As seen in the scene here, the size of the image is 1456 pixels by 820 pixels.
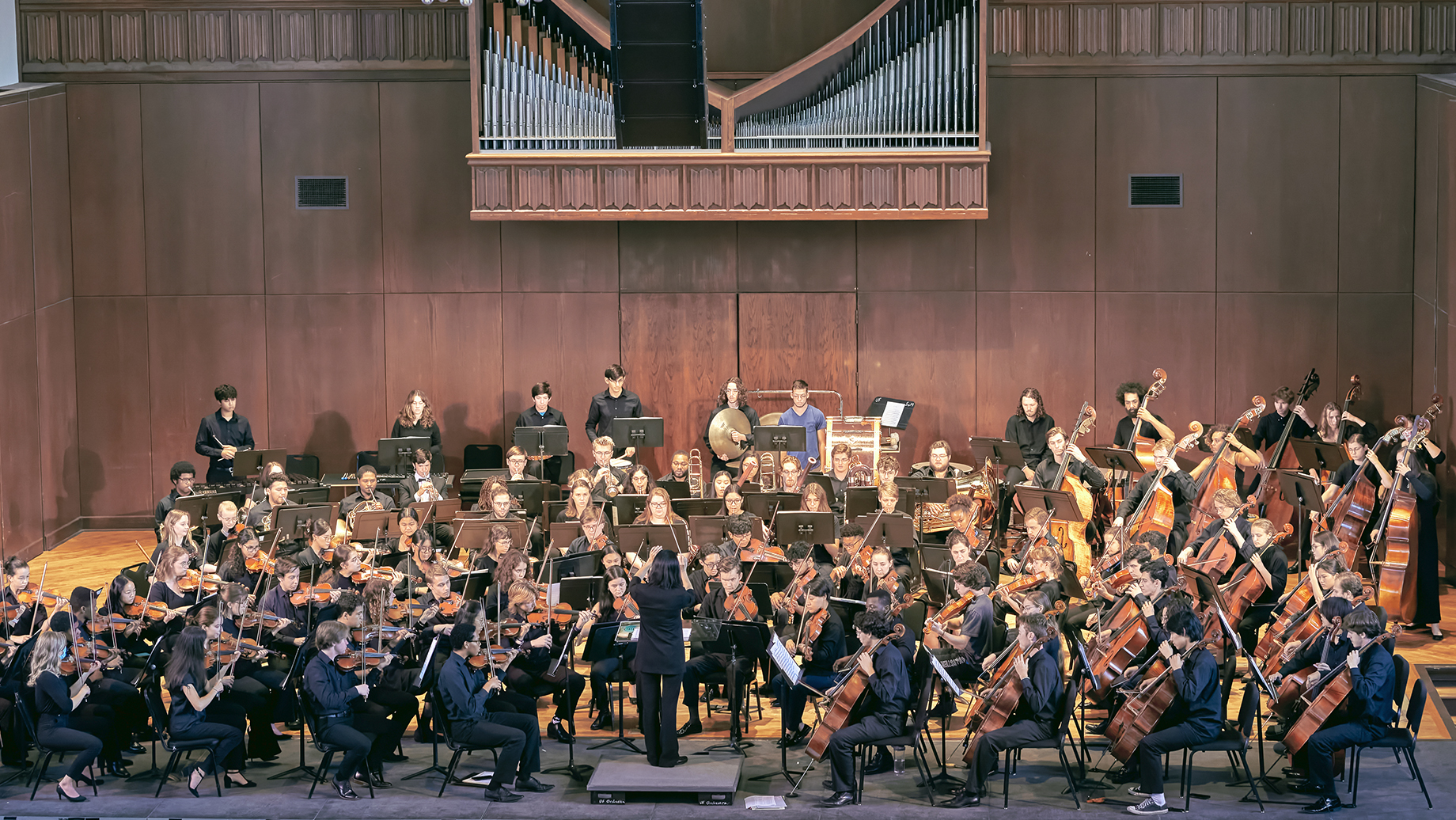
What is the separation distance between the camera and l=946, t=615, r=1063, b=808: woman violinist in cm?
808

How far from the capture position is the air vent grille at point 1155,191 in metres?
13.9

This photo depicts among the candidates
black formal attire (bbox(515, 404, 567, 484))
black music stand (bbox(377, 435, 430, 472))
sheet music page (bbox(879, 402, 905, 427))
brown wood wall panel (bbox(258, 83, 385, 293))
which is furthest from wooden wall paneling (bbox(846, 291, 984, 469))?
brown wood wall panel (bbox(258, 83, 385, 293))

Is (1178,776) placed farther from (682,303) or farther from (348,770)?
(682,303)

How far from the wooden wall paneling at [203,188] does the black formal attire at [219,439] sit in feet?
5.62

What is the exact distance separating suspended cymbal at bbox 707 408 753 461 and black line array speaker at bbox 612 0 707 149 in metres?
2.24

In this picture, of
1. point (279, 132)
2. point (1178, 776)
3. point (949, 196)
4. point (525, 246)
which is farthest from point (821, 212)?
point (1178, 776)

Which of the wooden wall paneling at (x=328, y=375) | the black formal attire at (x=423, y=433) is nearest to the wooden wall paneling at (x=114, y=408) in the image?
the wooden wall paneling at (x=328, y=375)

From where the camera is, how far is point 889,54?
42.4 ft

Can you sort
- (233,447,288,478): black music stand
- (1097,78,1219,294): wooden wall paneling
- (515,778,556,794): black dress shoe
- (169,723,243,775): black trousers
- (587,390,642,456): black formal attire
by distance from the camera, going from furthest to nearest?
(1097,78,1219,294): wooden wall paneling < (587,390,642,456): black formal attire < (233,447,288,478): black music stand < (515,778,556,794): black dress shoe < (169,723,243,775): black trousers

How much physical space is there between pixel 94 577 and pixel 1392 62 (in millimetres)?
11536

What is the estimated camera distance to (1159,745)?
8.03m

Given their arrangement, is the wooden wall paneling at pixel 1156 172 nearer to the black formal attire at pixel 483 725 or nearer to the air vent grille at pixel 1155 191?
the air vent grille at pixel 1155 191

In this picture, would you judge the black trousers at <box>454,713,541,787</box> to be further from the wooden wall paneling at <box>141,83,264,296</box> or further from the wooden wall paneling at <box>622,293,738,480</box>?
the wooden wall paneling at <box>141,83,264,296</box>

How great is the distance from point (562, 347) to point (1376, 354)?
7.18 m
